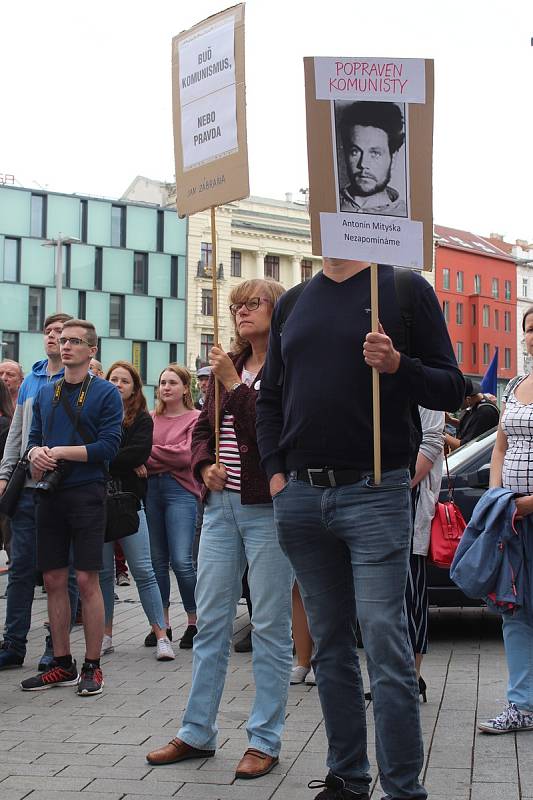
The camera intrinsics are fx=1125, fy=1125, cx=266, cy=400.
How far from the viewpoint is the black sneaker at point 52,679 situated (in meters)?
6.54

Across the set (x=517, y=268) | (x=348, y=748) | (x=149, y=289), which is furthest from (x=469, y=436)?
(x=517, y=268)

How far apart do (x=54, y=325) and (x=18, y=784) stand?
3.78 m

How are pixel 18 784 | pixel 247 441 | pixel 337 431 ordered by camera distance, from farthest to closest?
pixel 247 441 < pixel 18 784 < pixel 337 431

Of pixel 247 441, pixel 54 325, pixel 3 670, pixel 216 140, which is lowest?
pixel 3 670

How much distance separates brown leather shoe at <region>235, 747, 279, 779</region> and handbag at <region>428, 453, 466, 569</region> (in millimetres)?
1965

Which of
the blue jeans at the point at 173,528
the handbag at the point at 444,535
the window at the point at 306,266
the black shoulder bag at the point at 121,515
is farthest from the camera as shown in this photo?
the window at the point at 306,266

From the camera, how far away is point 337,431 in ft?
12.9

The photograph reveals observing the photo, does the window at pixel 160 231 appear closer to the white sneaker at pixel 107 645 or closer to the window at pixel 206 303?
the window at pixel 206 303

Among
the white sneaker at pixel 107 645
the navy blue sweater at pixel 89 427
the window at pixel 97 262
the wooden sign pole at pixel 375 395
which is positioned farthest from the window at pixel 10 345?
the wooden sign pole at pixel 375 395

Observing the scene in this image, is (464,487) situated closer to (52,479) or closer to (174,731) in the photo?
(52,479)

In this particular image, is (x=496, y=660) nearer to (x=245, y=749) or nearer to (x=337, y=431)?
(x=245, y=749)

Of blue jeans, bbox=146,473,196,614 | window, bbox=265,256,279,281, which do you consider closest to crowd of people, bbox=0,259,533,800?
blue jeans, bbox=146,473,196,614

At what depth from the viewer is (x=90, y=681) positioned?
6.42 m

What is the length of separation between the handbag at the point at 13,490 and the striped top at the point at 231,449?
246cm
